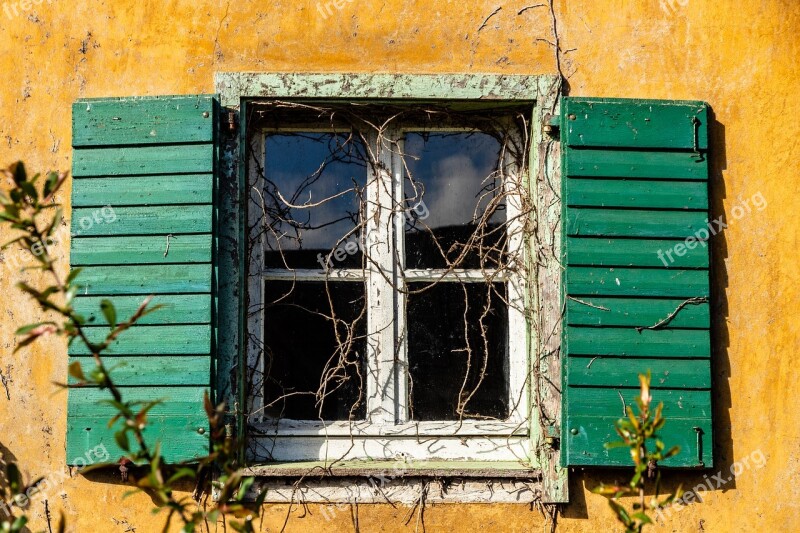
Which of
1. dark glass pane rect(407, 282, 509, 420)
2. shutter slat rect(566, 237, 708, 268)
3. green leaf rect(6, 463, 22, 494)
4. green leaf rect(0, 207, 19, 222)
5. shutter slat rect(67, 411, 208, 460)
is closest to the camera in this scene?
green leaf rect(0, 207, 19, 222)

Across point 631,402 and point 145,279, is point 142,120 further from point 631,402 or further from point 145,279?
point 631,402

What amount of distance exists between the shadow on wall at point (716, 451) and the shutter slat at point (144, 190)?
1.80m

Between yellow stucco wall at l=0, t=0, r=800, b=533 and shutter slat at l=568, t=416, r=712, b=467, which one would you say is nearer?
shutter slat at l=568, t=416, r=712, b=467

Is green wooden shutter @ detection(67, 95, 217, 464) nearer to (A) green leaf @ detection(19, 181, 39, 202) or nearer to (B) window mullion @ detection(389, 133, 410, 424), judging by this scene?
(B) window mullion @ detection(389, 133, 410, 424)

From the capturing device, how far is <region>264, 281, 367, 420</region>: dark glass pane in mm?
3402

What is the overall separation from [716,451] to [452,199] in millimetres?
1434

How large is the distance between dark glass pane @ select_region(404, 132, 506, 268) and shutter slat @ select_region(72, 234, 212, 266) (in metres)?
0.85

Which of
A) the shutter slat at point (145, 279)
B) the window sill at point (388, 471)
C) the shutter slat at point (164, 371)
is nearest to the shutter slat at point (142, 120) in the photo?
the shutter slat at point (145, 279)

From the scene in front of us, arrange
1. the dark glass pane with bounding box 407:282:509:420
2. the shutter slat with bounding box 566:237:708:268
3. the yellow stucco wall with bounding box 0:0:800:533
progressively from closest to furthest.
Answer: the shutter slat with bounding box 566:237:708:268 → the yellow stucco wall with bounding box 0:0:800:533 → the dark glass pane with bounding box 407:282:509:420

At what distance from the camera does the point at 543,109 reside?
3355 millimetres

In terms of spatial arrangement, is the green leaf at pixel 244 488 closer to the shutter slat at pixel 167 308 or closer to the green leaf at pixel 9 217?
the green leaf at pixel 9 217

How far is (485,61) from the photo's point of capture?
3400 millimetres

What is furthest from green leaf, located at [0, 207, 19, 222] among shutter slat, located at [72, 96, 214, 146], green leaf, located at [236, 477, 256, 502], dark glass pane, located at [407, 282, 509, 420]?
dark glass pane, located at [407, 282, 509, 420]

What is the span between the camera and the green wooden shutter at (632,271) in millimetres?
3141
